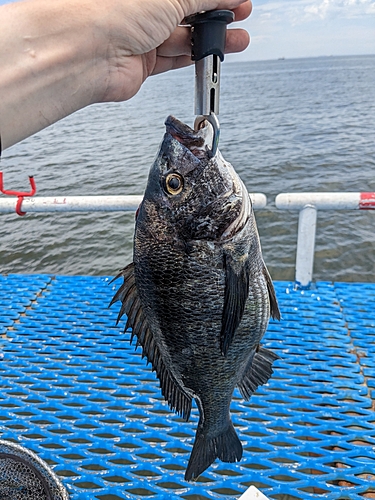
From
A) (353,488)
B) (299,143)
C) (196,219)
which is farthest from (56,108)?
(299,143)

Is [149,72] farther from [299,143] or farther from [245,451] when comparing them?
[299,143]

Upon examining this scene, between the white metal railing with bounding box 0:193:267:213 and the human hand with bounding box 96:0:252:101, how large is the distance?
1.64 metres

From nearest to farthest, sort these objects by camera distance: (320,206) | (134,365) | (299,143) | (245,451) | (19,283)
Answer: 1. (245,451)
2. (134,365)
3. (320,206)
4. (19,283)
5. (299,143)

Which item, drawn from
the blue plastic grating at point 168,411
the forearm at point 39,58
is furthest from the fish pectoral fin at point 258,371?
the forearm at point 39,58

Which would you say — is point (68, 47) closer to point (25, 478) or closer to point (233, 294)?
point (233, 294)

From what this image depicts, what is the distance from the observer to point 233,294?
149 centimetres

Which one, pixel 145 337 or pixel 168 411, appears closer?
pixel 145 337

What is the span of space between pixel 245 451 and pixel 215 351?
3.64 feet

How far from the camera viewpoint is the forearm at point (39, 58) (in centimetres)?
133

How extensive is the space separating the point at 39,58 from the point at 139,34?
439 millimetres

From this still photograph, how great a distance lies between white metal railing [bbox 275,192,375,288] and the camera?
3373 millimetres

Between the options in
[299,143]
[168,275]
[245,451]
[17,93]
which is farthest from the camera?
[299,143]

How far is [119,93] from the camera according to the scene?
182 cm

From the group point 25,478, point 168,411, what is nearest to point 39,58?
point 25,478
